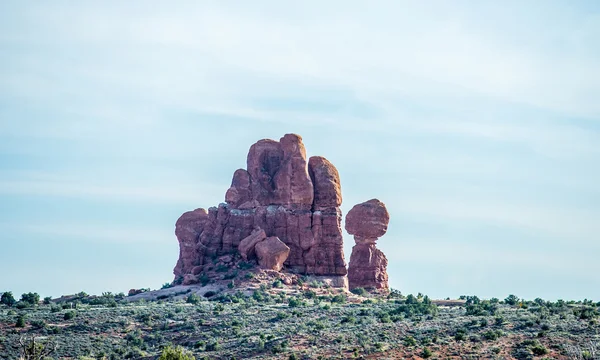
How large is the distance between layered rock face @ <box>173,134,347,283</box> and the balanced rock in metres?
0.73

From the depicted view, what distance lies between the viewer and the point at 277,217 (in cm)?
10631

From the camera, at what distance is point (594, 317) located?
81.4m

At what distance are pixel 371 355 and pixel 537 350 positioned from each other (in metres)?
10.8

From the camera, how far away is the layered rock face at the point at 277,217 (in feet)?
347

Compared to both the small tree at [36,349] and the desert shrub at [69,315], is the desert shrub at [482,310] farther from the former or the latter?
the small tree at [36,349]

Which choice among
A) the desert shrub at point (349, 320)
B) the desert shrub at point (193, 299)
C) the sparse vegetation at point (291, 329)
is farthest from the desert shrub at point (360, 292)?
the desert shrub at point (349, 320)

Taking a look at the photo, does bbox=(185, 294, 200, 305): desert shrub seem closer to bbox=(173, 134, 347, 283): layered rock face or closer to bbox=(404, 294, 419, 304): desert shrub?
bbox=(173, 134, 347, 283): layered rock face

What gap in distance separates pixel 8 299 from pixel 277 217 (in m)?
26.4

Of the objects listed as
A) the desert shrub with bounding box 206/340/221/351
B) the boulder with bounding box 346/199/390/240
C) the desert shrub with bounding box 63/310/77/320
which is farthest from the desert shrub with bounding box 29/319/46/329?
the boulder with bounding box 346/199/390/240

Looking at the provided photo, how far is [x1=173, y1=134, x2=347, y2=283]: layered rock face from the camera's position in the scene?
347ft

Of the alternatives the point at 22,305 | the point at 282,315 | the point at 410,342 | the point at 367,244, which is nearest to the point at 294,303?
the point at 282,315

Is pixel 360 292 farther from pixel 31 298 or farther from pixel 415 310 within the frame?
pixel 31 298

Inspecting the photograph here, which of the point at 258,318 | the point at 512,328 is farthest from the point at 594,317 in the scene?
the point at 258,318

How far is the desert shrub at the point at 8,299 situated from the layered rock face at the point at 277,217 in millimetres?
16392
